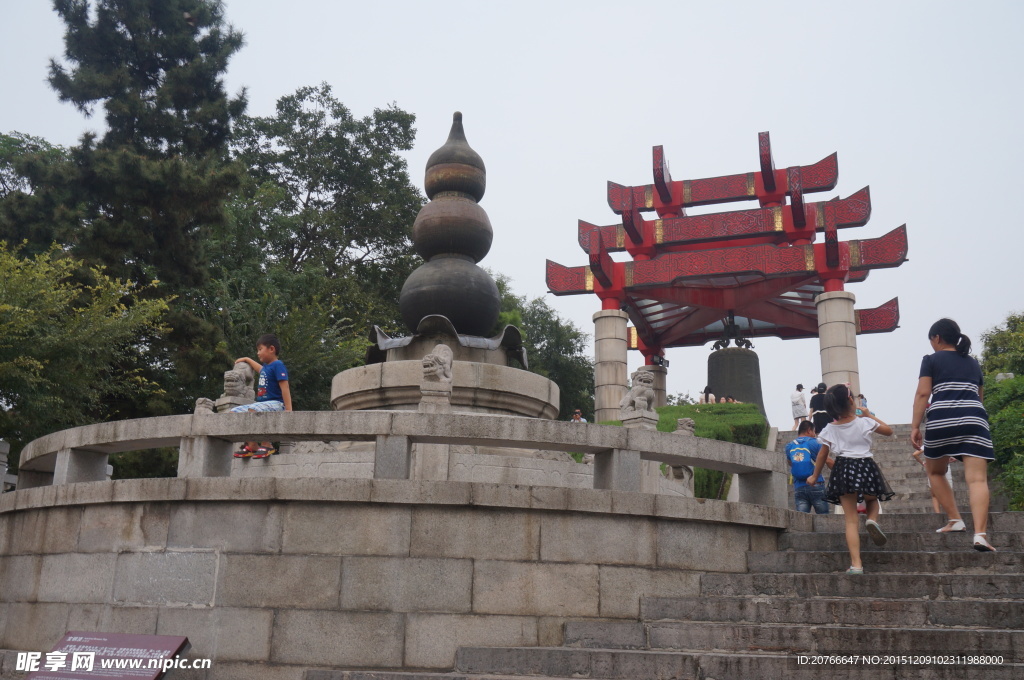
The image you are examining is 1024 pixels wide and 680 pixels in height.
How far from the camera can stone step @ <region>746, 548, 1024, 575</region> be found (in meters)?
6.50

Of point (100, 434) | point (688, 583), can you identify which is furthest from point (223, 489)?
point (688, 583)

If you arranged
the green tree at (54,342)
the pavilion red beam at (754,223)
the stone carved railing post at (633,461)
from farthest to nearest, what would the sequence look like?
the pavilion red beam at (754,223)
the green tree at (54,342)
the stone carved railing post at (633,461)

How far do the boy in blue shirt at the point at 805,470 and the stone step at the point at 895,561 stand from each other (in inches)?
96.1

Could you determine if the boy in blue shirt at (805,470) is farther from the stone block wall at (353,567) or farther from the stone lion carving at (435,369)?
the stone lion carving at (435,369)

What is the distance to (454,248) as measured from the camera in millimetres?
11781

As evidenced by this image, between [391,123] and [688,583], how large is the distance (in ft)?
99.8

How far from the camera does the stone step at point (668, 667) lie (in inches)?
198

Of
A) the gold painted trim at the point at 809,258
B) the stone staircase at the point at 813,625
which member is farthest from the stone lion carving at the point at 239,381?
the gold painted trim at the point at 809,258

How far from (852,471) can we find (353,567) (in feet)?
12.5

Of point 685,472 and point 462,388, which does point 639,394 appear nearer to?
point 685,472

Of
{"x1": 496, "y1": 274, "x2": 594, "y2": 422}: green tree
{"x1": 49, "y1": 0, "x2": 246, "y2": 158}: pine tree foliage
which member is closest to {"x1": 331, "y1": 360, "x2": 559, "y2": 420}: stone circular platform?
{"x1": 49, "y1": 0, "x2": 246, "y2": 158}: pine tree foliage

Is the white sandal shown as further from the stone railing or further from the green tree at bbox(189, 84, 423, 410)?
the green tree at bbox(189, 84, 423, 410)

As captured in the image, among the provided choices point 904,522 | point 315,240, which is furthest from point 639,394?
point 315,240

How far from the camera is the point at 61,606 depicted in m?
7.08
